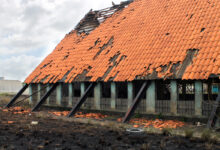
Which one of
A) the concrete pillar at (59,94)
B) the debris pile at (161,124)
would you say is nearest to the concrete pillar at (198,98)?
the debris pile at (161,124)

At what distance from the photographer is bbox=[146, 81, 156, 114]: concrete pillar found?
12.4 meters

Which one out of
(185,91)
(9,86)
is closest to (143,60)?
(185,91)

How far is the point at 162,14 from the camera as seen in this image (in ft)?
51.5

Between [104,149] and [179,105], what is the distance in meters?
6.40

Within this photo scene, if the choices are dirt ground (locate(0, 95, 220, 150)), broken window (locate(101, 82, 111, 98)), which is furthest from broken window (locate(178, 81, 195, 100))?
dirt ground (locate(0, 95, 220, 150))

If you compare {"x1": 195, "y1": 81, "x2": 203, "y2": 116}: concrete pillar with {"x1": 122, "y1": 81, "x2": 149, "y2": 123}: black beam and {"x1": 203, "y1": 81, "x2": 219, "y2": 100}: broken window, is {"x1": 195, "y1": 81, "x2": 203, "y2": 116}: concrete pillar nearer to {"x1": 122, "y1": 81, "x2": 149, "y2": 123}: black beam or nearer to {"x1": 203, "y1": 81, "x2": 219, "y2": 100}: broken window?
{"x1": 203, "y1": 81, "x2": 219, "y2": 100}: broken window

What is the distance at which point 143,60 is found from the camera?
12953mm

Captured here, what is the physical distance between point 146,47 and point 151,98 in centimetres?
295

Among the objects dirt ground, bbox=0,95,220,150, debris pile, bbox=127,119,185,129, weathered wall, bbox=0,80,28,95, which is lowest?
debris pile, bbox=127,119,185,129

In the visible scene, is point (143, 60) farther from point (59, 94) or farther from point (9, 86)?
point (9, 86)

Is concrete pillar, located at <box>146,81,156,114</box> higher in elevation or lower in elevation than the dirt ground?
higher

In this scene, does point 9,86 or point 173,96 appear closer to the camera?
point 173,96

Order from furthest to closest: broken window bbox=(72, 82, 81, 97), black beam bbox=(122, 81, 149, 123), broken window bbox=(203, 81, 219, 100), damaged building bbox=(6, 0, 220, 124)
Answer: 1. broken window bbox=(72, 82, 81, 97)
2. damaged building bbox=(6, 0, 220, 124)
3. black beam bbox=(122, 81, 149, 123)
4. broken window bbox=(203, 81, 219, 100)

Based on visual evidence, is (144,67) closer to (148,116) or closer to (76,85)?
A: (148,116)
